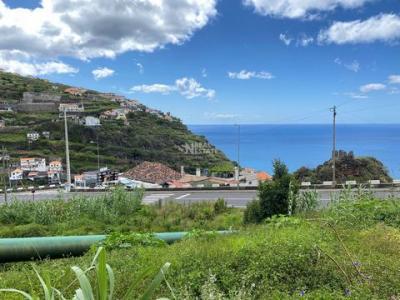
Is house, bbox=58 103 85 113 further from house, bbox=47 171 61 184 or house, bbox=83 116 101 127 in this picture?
house, bbox=47 171 61 184

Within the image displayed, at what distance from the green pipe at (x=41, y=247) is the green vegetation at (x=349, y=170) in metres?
26.9

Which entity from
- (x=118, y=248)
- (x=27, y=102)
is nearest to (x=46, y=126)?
(x=27, y=102)

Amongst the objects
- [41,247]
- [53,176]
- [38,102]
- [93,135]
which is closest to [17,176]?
[53,176]

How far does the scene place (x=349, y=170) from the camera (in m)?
31.7

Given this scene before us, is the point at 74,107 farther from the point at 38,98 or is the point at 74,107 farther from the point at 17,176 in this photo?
the point at 17,176

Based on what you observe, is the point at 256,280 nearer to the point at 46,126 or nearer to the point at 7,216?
the point at 7,216

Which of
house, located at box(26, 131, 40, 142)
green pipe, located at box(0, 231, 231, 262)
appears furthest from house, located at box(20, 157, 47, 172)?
green pipe, located at box(0, 231, 231, 262)

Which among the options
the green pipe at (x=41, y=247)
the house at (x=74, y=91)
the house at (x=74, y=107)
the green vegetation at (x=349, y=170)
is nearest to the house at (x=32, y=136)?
the house at (x=74, y=107)

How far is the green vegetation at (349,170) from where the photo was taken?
1207 inches

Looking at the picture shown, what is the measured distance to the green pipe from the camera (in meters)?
4.81

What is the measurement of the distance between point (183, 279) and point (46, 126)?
285 feet

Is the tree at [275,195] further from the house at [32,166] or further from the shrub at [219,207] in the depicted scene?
the house at [32,166]

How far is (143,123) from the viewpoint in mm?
101250

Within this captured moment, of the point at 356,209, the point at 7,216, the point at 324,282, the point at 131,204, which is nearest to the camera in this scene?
the point at 324,282
